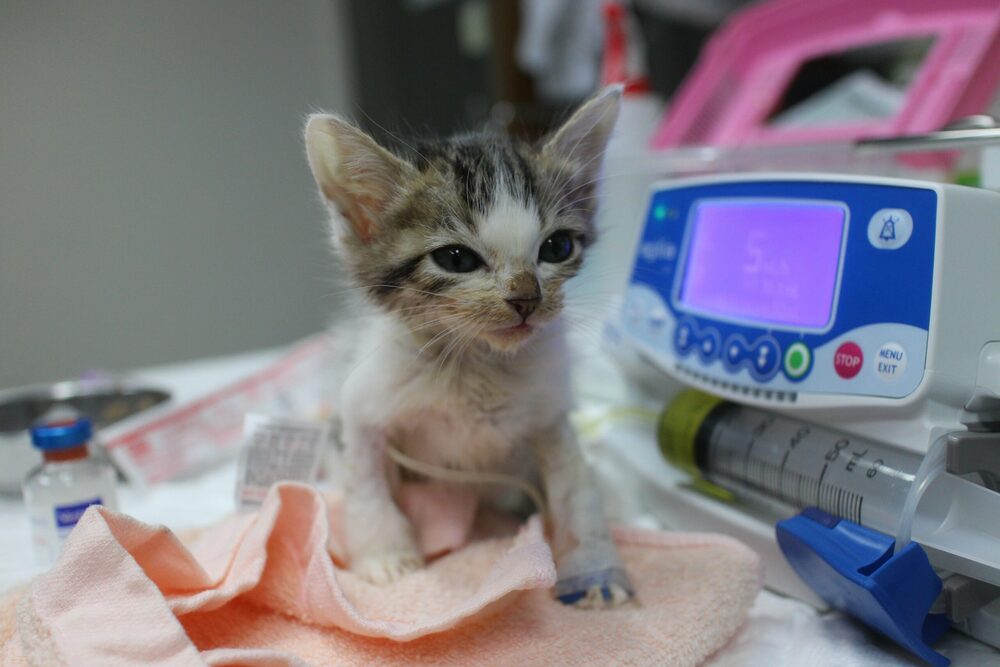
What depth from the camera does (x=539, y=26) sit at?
70.1 inches

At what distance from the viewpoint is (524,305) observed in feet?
2.00

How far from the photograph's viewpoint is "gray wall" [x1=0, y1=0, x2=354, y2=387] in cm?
202

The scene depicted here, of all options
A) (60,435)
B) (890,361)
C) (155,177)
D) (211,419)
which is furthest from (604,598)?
(155,177)

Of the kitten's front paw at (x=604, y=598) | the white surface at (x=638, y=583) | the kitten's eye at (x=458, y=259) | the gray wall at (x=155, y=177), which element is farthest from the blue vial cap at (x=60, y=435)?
the gray wall at (x=155, y=177)

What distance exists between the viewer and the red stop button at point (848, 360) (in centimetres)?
58

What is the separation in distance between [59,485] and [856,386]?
2.45 feet

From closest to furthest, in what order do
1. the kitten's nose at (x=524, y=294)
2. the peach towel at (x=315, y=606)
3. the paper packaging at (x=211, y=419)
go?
the peach towel at (x=315, y=606) < the kitten's nose at (x=524, y=294) < the paper packaging at (x=211, y=419)

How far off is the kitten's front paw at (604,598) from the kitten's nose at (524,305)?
0.25 metres

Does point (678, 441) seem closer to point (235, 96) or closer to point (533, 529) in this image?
point (533, 529)

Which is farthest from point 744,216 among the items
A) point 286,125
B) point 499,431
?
point 286,125

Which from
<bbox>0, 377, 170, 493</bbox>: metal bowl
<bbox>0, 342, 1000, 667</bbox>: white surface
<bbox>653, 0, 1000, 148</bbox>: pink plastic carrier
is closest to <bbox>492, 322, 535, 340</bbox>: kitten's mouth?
<bbox>0, 342, 1000, 667</bbox>: white surface

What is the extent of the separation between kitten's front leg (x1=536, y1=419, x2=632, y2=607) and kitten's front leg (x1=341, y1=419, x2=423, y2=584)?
14cm

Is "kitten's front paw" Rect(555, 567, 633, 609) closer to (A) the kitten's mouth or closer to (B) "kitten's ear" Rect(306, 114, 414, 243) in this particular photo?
(A) the kitten's mouth

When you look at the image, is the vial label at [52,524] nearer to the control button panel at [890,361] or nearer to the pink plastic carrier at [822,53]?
the control button panel at [890,361]
